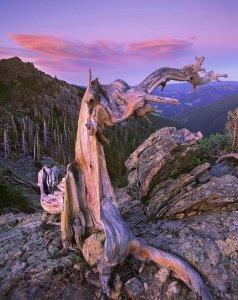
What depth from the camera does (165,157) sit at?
14289mm

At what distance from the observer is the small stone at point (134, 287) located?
32.6ft

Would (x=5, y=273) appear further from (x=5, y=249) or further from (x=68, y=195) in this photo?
(x=68, y=195)

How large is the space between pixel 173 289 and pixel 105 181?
4.47m

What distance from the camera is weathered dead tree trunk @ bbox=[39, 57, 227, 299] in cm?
1050

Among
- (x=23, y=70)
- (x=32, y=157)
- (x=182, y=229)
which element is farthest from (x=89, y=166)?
(x=23, y=70)

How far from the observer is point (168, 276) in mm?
10367

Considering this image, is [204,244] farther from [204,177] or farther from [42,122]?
[42,122]

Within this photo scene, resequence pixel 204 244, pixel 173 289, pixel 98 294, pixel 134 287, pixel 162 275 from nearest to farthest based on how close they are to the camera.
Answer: pixel 173 289 < pixel 134 287 < pixel 98 294 < pixel 162 275 < pixel 204 244

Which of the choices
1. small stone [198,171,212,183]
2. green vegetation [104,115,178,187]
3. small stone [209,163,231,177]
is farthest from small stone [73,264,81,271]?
green vegetation [104,115,178,187]

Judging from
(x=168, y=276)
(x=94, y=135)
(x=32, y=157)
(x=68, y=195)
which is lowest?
(x=32, y=157)

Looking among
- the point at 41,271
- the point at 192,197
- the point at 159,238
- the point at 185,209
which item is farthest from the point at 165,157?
the point at 41,271

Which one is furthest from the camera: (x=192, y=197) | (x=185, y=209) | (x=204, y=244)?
(x=192, y=197)

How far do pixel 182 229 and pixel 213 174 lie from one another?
3971 mm

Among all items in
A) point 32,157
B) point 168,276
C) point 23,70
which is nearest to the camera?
point 168,276
